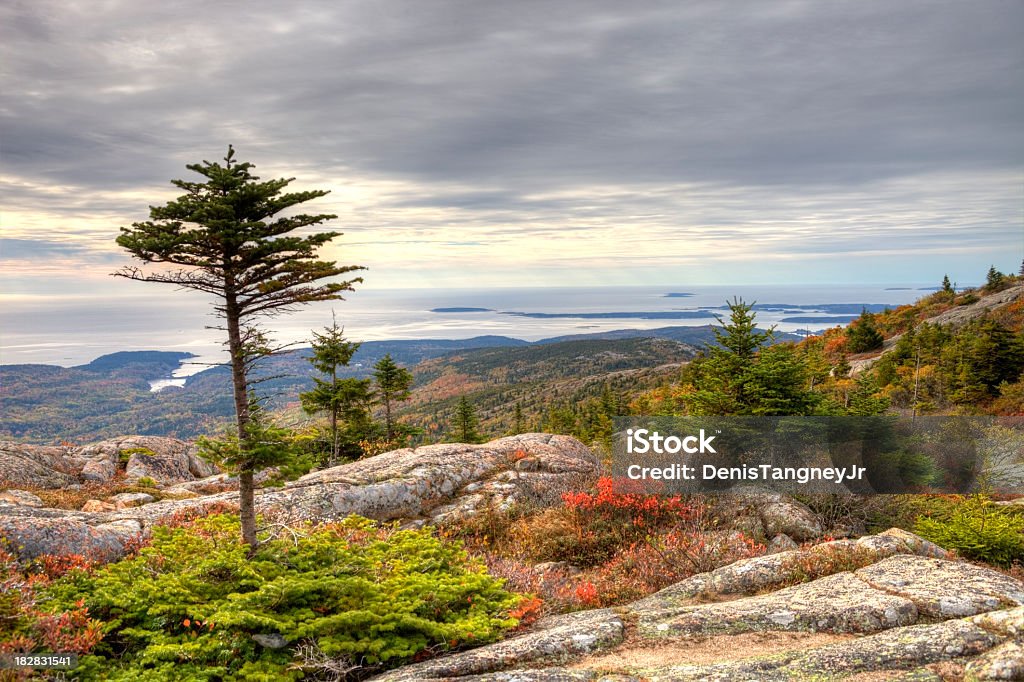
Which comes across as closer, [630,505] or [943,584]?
[943,584]

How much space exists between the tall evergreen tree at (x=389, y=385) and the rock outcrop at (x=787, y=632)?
27582 millimetres

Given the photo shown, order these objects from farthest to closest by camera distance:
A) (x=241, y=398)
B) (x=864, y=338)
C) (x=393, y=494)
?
(x=864, y=338) → (x=393, y=494) → (x=241, y=398)

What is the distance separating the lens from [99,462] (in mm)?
23781

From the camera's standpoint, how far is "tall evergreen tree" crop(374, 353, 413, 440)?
35.3 m

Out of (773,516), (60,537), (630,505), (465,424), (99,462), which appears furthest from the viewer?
(465,424)

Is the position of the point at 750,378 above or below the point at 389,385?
above

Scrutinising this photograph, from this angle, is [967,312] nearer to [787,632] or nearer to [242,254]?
[787,632]

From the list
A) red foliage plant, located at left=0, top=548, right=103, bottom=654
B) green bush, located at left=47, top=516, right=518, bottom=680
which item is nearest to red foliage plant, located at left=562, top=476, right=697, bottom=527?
green bush, located at left=47, top=516, right=518, bottom=680

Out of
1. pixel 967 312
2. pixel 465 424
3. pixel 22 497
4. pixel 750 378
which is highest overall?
pixel 967 312

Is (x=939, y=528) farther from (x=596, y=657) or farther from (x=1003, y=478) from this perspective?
(x=1003, y=478)

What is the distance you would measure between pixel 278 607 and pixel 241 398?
3.60 m

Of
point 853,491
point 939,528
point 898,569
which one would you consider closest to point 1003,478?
point 853,491

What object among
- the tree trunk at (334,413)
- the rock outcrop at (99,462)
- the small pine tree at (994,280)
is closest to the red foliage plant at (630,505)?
the rock outcrop at (99,462)

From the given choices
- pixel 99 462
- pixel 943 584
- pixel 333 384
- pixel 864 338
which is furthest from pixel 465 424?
pixel 864 338
